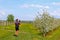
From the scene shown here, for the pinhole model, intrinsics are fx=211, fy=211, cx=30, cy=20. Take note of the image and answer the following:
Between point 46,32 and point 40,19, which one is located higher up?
point 40,19

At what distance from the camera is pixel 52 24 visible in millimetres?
82062

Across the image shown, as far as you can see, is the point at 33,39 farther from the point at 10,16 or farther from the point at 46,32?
the point at 10,16

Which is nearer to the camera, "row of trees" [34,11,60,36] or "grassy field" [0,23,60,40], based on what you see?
"grassy field" [0,23,60,40]

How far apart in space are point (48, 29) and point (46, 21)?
3133 millimetres

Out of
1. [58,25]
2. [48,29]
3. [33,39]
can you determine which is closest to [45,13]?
[48,29]

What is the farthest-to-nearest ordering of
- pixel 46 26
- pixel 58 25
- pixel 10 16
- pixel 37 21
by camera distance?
1. pixel 10 16
2. pixel 58 25
3. pixel 37 21
4. pixel 46 26

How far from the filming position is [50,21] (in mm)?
81750

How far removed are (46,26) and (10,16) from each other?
123 meters

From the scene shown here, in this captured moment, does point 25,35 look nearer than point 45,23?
Yes

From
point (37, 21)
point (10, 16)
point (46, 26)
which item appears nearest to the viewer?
point (46, 26)

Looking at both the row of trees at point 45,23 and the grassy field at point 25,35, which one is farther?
the row of trees at point 45,23

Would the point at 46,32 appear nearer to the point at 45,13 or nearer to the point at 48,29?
the point at 48,29

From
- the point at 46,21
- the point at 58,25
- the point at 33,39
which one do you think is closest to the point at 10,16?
the point at 58,25

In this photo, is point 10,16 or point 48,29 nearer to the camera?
point 48,29
